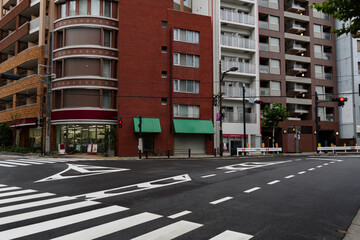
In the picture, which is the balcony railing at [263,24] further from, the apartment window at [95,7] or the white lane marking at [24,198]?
the white lane marking at [24,198]

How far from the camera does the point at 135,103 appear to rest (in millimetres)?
28812

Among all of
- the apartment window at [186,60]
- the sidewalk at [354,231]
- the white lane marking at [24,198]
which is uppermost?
the apartment window at [186,60]

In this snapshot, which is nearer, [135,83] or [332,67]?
[135,83]

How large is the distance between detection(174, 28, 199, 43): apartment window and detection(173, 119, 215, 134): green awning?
9.61 metres

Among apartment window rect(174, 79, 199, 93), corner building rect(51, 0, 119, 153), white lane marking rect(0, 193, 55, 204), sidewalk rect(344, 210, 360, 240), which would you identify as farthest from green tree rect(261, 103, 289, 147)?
white lane marking rect(0, 193, 55, 204)

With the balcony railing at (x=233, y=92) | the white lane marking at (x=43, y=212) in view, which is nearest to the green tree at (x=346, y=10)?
the white lane marking at (x=43, y=212)

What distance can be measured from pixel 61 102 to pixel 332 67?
40353 mm

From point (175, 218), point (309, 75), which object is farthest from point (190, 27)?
point (175, 218)

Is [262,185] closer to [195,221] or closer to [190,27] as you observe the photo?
[195,221]

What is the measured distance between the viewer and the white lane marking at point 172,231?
4.35m

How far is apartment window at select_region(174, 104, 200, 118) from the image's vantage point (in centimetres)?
3072

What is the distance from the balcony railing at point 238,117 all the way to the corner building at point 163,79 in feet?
10.8

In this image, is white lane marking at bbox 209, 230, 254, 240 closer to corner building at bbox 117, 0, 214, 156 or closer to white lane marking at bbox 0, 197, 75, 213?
white lane marking at bbox 0, 197, 75, 213

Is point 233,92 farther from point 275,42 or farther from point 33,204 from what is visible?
point 33,204
